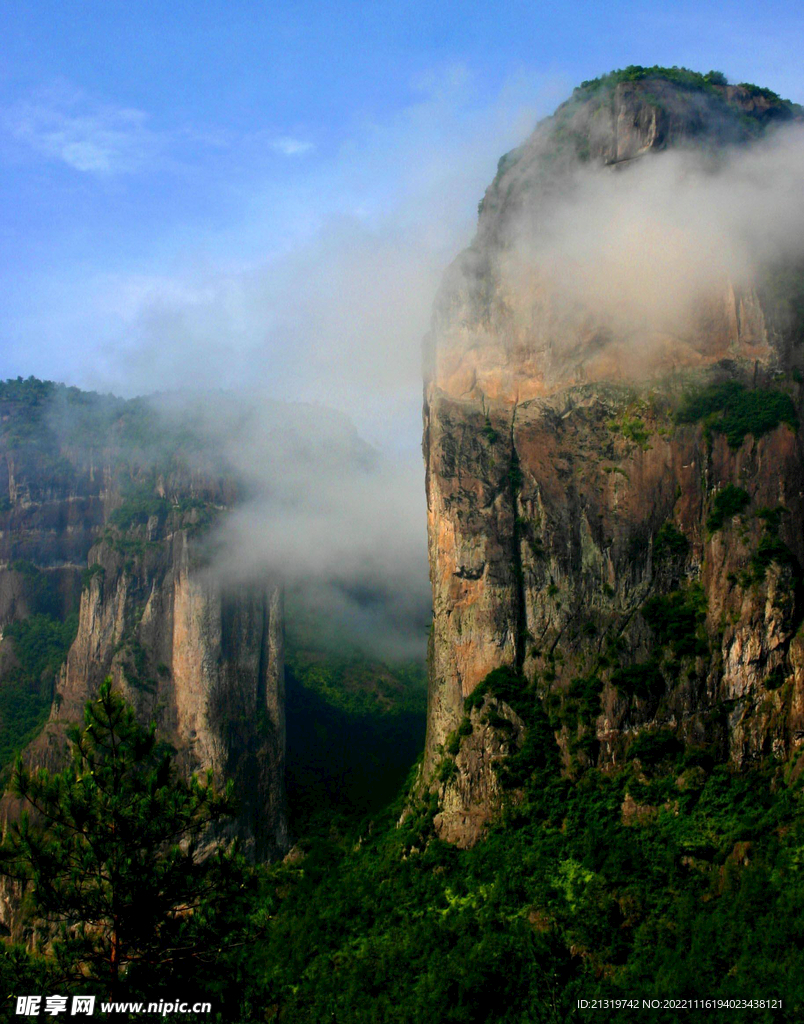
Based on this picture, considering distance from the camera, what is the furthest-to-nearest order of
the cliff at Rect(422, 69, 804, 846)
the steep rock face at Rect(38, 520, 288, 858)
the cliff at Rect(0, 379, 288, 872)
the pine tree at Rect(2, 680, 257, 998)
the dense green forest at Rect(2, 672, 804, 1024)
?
1. the cliff at Rect(0, 379, 288, 872)
2. the steep rock face at Rect(38, 520, 288, 858)
3. the cliff at Rect(422, 69, 804, 846)
4. the dense green forest at Rect(2, 672, 804, 1024)
5. the pine tree at Rect(2, 680, 257, 998)

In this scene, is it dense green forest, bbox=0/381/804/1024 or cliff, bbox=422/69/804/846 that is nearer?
dense green forest, bbox=0/381/804/1024

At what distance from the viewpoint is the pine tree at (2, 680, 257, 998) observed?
901 inches

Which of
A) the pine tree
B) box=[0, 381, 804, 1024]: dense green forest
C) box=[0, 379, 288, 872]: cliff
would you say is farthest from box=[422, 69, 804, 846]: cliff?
the pine tree

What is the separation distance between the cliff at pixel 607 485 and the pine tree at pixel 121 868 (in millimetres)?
20428

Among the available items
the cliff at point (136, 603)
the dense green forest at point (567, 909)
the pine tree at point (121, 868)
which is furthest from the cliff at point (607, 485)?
the pine tree at point (121, 868)

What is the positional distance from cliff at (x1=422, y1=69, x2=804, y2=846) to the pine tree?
20.4m

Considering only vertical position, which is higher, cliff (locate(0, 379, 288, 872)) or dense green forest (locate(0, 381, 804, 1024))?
cliff (locate(0, 379, 288, 872))

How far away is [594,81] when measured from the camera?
5178 cm

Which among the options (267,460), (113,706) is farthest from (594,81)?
(113,706)

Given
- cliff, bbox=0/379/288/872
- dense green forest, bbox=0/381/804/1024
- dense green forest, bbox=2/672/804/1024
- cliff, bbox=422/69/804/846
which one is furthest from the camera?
cliff, bbox=0/379/288/872

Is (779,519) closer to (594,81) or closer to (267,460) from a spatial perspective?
(594,81)

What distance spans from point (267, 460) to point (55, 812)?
4487 cm

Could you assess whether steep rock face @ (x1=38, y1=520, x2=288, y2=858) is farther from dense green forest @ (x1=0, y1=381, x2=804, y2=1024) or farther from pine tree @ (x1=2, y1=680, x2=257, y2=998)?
pine tree @ (x1=2, y1=680, x2=257, y2=998)

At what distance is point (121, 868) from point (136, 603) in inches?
1437
